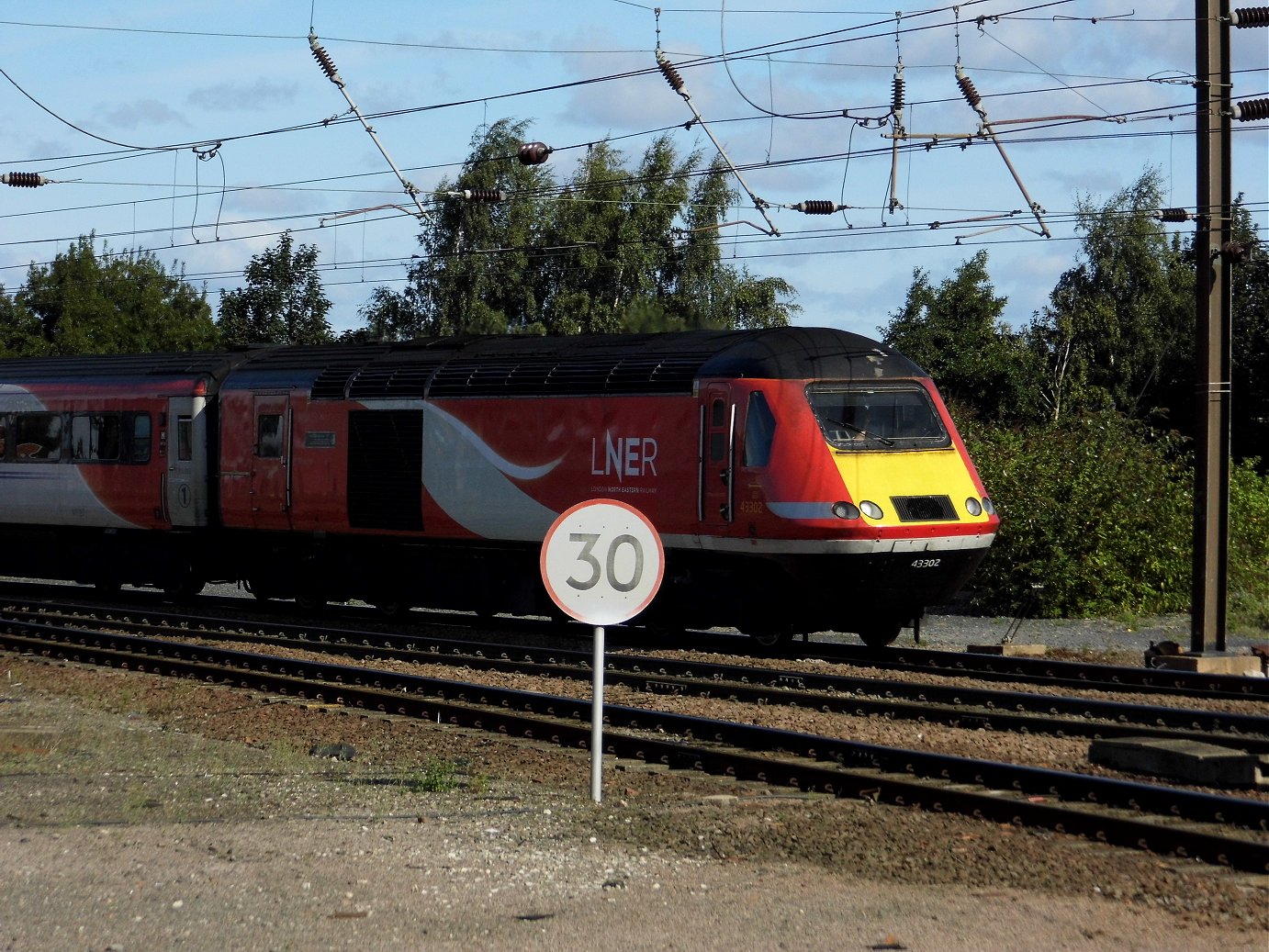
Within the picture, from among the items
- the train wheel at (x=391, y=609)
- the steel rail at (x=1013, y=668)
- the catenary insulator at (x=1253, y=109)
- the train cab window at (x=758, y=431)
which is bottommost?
the steel rail at (x=1013, y=668)

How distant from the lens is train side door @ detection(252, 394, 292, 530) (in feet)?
69.4

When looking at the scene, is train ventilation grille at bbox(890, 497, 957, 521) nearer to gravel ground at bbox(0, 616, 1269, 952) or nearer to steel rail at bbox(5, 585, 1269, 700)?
steel rail at bbox(5, 585, 1269, 700)

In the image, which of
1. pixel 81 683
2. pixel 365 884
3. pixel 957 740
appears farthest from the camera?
pixel 81 683

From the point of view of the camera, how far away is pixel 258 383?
21.7m

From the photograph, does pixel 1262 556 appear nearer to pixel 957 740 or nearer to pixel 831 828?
pixel 957 740

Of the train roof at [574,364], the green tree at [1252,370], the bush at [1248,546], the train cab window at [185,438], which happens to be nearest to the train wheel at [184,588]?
the train cab window at [185,438]

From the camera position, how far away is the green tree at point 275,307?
40562 millimetres

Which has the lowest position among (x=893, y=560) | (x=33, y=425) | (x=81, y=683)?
(x=81, y=683)

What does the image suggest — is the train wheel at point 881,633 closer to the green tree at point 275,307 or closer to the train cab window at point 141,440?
the train cab window at point 141,440

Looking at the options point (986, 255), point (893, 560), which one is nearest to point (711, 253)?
point (986, 255)

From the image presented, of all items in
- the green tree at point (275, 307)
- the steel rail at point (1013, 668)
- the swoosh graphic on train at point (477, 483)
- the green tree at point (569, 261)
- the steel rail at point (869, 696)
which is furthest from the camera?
the green tree at point (569, 261)

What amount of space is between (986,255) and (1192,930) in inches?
1932

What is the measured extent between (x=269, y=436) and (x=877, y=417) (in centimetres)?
880

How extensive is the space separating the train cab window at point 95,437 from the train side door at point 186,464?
125 centimetres
